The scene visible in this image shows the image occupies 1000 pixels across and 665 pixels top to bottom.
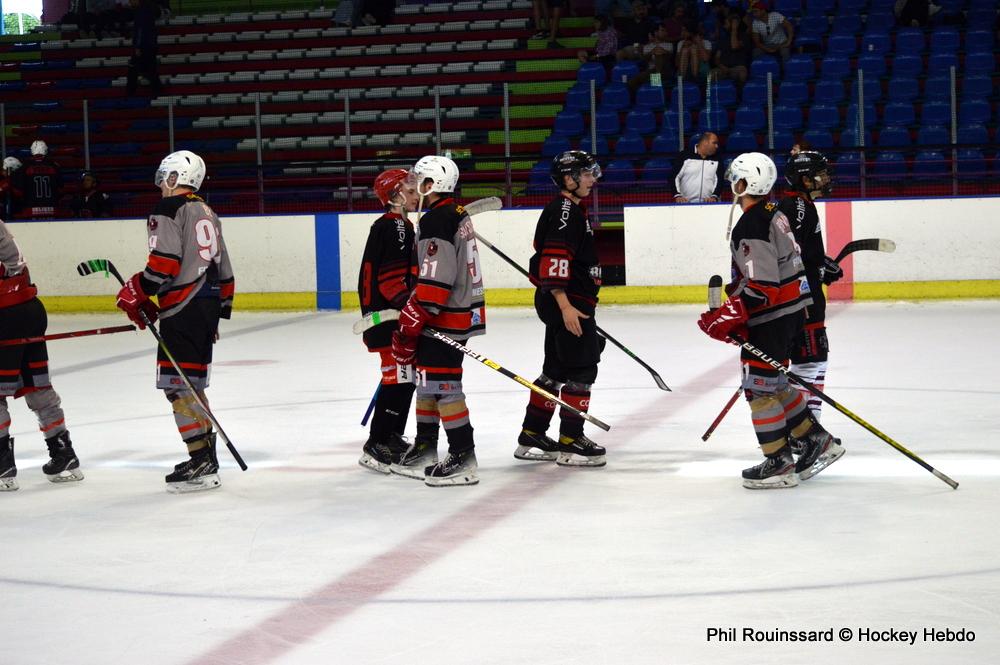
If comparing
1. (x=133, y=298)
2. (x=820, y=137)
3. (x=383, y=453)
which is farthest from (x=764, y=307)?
(x=820, y=137)

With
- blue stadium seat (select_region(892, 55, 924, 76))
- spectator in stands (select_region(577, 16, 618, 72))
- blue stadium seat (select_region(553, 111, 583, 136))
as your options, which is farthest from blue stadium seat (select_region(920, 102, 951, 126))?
spectator in stands (select_region(577, 16, 618, 72))

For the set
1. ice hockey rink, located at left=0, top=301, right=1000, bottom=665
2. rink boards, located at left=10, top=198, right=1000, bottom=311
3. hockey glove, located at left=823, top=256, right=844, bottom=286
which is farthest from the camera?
rink boards, located at left=10, top=198, right=1000, bottom=311

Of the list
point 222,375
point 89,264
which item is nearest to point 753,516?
point 89,264

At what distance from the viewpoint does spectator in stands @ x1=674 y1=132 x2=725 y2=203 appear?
13719 mm

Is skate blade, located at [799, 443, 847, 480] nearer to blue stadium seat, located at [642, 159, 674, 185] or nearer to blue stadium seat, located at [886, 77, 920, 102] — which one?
blue stadium seat, located at [642, 159, 674, 185]

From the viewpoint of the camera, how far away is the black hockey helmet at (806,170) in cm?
601

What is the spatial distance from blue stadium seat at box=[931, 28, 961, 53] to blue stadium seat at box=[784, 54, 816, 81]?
149 cm

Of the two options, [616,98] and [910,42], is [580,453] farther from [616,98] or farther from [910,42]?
[910,42]

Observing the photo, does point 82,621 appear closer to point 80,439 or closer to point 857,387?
point 80,439

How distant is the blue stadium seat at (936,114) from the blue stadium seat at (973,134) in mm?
200

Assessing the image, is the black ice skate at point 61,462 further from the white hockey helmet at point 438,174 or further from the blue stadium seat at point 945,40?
the blue stadium seat at point 945,40

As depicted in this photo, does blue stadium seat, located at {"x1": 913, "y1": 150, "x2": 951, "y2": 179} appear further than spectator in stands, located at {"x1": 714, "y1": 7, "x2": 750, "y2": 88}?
No

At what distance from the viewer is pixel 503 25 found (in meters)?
20.5

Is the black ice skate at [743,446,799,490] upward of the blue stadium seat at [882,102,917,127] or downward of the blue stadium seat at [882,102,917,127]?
downward
